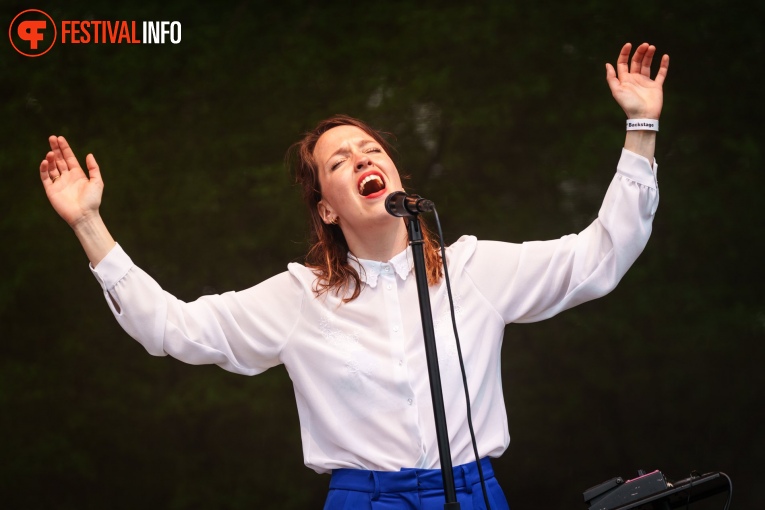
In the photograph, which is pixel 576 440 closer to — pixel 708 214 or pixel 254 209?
pixel 708 214

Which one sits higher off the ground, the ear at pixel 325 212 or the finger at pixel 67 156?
the finger at pixel 67 156

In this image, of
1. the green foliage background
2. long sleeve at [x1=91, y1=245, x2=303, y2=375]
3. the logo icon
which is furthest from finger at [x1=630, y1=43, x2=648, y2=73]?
the logo icon

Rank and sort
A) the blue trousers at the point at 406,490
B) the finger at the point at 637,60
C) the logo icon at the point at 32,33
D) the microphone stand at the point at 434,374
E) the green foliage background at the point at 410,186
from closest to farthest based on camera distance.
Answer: the microphone stand at the point at 434,374 → the blue trousers at the point at 406,490 → the finger at the point at 637,60 → the green foliage background at the point at 410,186 → the logo icon at the point at 32,33

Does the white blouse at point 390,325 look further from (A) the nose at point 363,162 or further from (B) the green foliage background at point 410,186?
(B) the green foliage background at point 410,186

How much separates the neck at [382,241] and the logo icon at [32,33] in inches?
71.1

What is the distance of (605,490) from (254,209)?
1771 millimetres

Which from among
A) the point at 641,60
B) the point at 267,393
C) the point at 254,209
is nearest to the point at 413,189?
the point at 254,209

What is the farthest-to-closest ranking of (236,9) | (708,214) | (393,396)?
(236,9)
(708,214)
(393,396)

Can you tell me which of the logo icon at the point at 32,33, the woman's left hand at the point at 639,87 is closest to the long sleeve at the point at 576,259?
the woman's left hand at the point at 639,87

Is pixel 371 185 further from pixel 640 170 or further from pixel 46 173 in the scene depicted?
pixel 46 173

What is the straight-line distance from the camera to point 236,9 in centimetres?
346

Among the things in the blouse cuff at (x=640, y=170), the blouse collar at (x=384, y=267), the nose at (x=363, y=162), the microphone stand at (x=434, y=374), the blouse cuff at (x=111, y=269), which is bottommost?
the microphone stand at (x=434, y=374)

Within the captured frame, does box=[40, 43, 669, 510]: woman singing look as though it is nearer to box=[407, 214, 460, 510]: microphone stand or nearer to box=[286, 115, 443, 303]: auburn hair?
box=[286, 115, 443, 303]: auburn hair

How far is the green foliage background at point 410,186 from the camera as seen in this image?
3.24 metres
